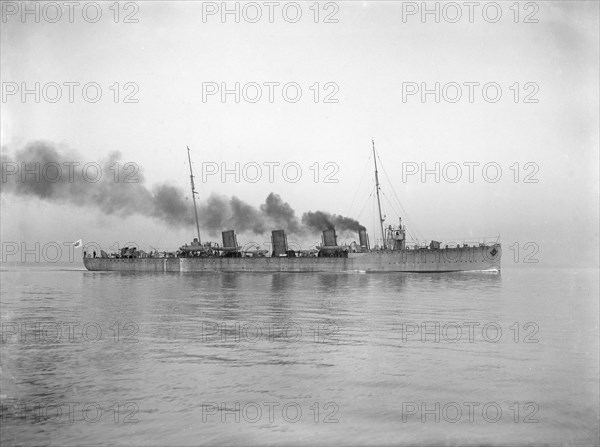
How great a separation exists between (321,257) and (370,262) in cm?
857

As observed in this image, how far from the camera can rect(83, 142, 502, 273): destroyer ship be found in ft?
268

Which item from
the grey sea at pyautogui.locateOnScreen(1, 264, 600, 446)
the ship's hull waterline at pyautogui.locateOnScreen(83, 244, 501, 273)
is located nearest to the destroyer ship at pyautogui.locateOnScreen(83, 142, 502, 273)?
the ship's hull waterline at pyautogui.locateOnScreen(83, 244, 501, 273)

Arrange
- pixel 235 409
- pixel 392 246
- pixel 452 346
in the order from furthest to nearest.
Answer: pixel 392 246 < pixel 452 346 < pixel 235 409

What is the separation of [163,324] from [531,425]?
17176 millimetres

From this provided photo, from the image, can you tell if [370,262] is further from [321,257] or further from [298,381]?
[298,381]

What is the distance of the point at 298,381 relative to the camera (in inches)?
519

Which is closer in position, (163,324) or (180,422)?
(180,422)

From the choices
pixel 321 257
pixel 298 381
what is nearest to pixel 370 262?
pixel 321 257

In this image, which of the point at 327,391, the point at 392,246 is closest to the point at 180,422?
the point at 327,391

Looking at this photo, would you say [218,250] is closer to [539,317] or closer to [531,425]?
[539,317]

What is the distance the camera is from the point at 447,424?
10172 millimetres

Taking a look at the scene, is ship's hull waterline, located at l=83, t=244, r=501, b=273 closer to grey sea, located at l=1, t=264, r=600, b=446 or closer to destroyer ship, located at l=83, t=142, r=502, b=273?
destroyer ship, located at l=83, t=142, r=502, b=273

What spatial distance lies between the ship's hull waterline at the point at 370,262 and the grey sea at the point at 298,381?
2226 inches

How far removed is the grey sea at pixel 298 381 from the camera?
9.70 m
